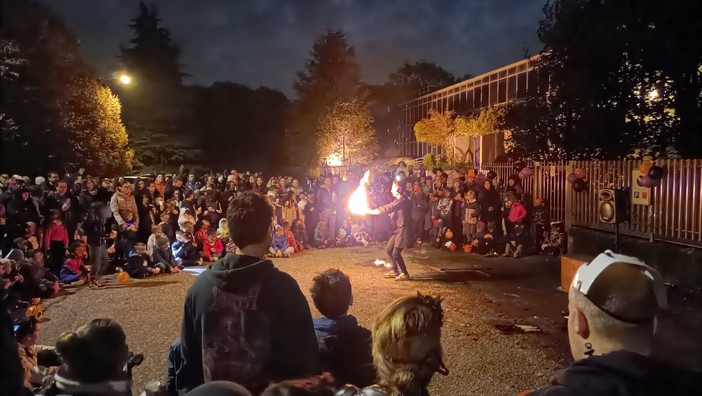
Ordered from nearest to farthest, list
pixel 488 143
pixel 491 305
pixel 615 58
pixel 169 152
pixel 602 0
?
pixel 491 305 < pixel 615 58 < pixel 602 0 < pixel 488 143 < pixel 169 152

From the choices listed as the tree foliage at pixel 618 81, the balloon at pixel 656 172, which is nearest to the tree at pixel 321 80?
the tree foliage at pixel 618 81

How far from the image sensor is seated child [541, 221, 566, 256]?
13.6m

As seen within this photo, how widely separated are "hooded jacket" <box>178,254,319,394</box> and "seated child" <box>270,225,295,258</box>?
37.4 ft

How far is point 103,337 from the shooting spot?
105 inches

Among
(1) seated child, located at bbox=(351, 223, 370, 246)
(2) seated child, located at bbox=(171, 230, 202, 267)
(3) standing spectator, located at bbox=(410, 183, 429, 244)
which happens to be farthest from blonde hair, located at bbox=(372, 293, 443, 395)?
(1) seated child, located at bbox=(351, 223, 370, 246)

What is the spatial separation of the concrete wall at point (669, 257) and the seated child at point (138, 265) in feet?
31.6

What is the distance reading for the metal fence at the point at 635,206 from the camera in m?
9.94

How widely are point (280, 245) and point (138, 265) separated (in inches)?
149

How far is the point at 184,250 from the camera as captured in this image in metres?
12.6

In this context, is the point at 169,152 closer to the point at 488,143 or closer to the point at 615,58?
the point at 488,143

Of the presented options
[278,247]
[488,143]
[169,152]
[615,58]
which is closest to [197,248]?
[278,247]

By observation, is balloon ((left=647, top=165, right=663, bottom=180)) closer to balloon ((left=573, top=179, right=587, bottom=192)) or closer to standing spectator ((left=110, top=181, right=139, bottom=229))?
balloon ((left=573, top=179, right=587, bottom=192))

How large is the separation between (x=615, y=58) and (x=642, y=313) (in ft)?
50.3

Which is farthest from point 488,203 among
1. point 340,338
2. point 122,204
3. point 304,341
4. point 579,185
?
point 304,341
